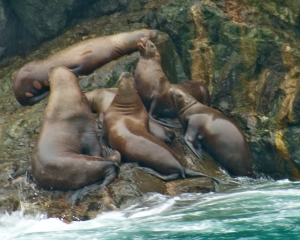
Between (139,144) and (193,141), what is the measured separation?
1.33 m

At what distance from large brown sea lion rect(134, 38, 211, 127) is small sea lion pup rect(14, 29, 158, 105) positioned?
2.24 ft

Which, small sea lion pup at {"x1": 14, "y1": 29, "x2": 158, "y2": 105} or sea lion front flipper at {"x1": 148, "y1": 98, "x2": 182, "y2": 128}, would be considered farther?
small sea lion pup at {"x1": 14, "y1": 29, "x2": 158, "y2": 105}

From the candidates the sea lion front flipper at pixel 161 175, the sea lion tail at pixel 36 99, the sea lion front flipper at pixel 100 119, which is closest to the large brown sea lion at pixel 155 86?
the sea lion front flipper at pixel 100 119

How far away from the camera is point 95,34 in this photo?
14.6 meters

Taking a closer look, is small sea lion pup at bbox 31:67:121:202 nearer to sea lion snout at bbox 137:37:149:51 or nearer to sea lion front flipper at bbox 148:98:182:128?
sea lion front flipper at bbox 148:98:182:128

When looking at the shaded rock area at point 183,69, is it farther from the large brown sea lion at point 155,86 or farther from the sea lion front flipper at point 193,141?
the large brown sea lion at point 155,86

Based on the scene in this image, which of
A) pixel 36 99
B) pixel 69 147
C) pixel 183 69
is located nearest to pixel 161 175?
pixel 69 147

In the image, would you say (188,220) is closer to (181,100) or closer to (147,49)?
(181,100)

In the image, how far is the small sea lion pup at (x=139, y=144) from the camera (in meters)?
10.5

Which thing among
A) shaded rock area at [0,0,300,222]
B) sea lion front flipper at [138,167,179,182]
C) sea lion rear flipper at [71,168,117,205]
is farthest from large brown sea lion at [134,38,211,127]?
sea lion rear flipper at [71,168,117,205]

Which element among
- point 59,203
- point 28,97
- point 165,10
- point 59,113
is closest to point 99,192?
point 59,203

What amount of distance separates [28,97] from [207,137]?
10.9 ft

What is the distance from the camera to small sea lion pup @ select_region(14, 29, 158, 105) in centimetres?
1312

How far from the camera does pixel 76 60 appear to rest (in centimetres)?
1351
